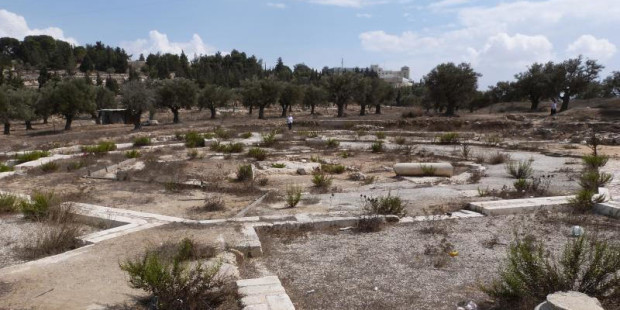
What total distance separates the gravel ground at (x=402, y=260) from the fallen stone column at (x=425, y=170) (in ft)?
18.4

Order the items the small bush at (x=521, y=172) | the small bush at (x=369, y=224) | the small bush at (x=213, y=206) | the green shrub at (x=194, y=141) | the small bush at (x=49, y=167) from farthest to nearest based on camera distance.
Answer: the green shrub at (x=194, y=141) → the small bush at (x=49, y=167) → the small bush at (x=521, y=172) → the small bush at (x=213, y=206) → the small bush at (x=369, y=224)

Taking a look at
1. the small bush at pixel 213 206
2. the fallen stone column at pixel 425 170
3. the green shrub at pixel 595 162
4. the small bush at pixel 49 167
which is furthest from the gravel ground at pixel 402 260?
the small bush at pixel 49 167

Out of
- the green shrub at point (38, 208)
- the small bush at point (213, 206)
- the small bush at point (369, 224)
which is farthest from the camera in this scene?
the small bush at point (213, 206)

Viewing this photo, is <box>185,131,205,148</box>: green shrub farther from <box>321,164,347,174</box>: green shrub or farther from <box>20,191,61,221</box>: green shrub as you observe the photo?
<box>20,191,61,221</box>: green shrub

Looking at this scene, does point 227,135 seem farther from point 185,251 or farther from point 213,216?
point 185,251

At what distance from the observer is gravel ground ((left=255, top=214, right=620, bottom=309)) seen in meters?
5.07

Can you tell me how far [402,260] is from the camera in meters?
6.23

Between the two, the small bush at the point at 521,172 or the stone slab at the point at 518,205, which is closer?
the stone slab at the point at 518,205

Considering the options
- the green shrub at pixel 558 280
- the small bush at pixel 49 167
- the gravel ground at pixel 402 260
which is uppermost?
the green shrub at pixel 558 280

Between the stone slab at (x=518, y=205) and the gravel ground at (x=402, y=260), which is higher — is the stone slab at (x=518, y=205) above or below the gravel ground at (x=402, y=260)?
above

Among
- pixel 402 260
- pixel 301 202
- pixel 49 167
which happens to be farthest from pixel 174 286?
pixel 49 167

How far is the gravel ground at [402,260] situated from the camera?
5.07 meters

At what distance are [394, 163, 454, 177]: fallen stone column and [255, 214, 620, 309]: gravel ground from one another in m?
5.59

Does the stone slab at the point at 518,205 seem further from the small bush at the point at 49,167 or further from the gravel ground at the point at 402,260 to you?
the small bush at the point at 49,167
